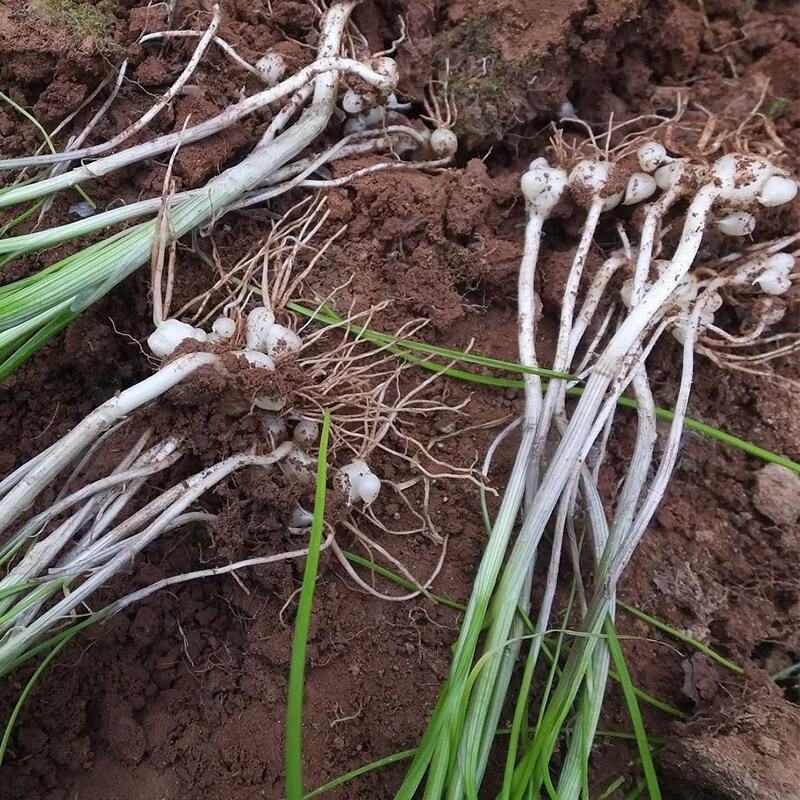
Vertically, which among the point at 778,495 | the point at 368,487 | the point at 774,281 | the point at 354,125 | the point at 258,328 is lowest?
the point at 778,495

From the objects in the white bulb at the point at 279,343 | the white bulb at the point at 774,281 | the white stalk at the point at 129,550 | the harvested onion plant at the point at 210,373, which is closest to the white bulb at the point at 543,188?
the harvested onion plant at the point at 210,373

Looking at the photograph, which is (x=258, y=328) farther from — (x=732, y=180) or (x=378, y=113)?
(x=732, y=180)

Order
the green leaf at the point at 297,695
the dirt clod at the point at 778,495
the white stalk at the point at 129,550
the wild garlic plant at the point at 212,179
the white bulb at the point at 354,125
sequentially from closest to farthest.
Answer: the green leaf at the point at 297,695 → the white stalk at the point at 129,550 → the wild garlic plant at the point at 212,179 → the dirt clod at the point at 778,495 → the white bulb at the point at 354,125

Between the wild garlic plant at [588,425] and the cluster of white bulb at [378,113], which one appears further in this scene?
the cluster of white bulb at [378,113]

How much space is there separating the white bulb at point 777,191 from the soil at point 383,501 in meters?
0.11

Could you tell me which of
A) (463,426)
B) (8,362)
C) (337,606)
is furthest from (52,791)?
(463,426)

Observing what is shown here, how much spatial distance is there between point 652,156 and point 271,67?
0.71 m

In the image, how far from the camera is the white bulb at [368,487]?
984mm

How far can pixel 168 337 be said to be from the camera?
0.95 m

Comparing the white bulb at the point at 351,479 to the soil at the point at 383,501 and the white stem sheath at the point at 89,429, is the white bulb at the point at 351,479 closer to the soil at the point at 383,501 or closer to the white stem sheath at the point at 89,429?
the soil at the point at 383,501

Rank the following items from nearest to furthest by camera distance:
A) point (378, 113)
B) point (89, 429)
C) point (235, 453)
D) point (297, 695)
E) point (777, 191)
Result: point (297, 695), point (89, 429), point (235, 453), point (777, 191), point (378, 113)

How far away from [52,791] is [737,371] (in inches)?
51.5

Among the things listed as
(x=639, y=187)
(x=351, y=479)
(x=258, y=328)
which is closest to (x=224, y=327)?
(x=258, y=328)

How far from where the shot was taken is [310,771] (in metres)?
0.91
